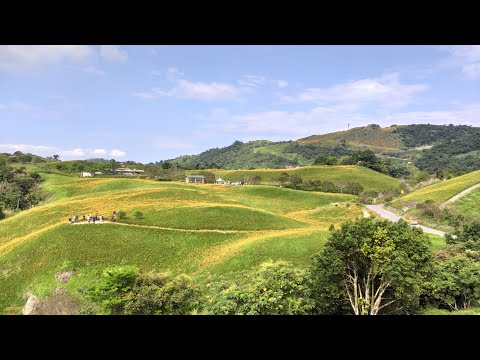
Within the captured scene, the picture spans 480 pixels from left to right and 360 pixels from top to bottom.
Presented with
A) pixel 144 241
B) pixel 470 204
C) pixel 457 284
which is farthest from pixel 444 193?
pixel 144 241

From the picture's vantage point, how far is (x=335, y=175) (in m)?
105

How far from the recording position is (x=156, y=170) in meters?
94.5

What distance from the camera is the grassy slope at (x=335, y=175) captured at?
99.9 meters

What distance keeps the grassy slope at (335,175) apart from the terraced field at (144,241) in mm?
55141

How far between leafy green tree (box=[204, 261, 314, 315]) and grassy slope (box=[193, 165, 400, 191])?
80.9 metres

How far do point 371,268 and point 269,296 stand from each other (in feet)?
17.6

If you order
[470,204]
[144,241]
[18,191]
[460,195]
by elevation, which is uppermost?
[460,195]

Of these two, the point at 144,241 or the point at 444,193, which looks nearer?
the point at 144,241

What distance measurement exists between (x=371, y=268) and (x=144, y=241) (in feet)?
70.2

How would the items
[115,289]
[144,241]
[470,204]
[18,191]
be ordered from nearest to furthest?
[115,289] < [144,241] < [470,204] < [18,191]

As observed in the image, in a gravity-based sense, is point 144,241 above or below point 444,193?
below

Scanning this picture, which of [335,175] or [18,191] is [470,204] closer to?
[335,175]

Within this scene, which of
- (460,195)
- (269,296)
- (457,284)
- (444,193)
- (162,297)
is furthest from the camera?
(444,193)
